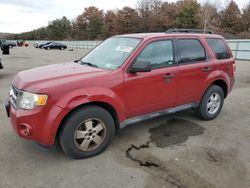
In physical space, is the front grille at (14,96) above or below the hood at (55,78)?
below

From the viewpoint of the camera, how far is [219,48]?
5.40 metres

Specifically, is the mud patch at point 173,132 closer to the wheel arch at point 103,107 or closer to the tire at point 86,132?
the wheel arch at point 103,107

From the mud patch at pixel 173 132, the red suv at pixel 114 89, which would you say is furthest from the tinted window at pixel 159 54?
the mud patch at pixel 173 132

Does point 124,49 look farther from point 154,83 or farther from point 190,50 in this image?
point 190,50

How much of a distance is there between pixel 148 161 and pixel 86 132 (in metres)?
0.97

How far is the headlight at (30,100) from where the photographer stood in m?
3.29

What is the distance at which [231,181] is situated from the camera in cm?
324

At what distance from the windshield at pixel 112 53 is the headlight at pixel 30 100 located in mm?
1204

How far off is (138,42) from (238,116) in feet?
10.1

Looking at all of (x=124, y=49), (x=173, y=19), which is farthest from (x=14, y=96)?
(x=173, y=19)

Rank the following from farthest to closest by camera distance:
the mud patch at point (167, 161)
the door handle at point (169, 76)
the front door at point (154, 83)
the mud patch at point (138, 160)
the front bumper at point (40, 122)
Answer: the door handle at point (169, 76) → the front door at point (154, 83) → the mud patch at point (138, 160) → the front bumper at point (40, 122) → the mud patch at point (167, 161)

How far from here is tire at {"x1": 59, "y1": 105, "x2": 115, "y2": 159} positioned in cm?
350

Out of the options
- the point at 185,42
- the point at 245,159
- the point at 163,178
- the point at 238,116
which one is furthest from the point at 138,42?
the point at 238,116

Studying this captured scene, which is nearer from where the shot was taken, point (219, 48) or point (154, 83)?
point (154, 83)
